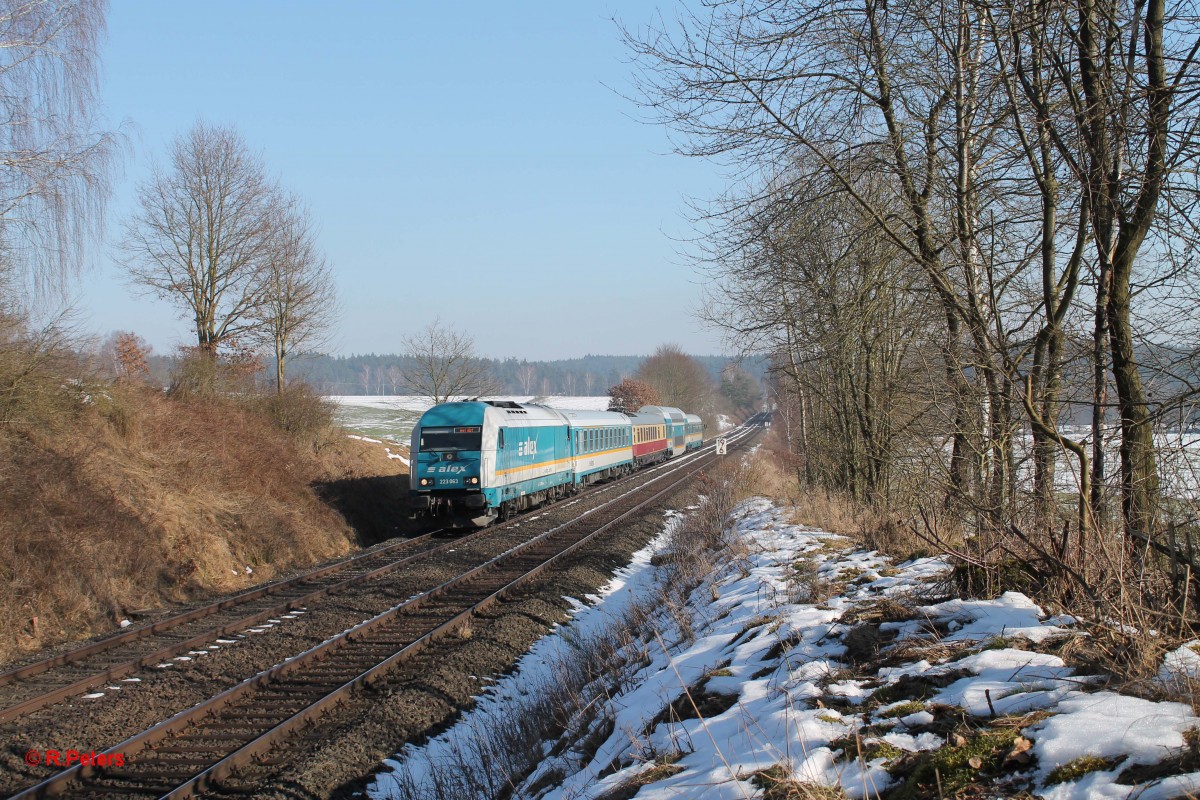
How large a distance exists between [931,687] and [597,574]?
9555mm

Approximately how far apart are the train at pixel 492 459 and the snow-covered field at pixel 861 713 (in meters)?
11.4

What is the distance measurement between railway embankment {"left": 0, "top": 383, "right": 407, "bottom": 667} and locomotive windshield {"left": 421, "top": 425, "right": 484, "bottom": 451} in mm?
2762

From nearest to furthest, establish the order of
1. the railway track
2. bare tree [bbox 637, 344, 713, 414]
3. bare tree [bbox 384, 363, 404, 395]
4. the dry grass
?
the railway track → the dry grass → bare tree [bbox 384, 363, 404, 395] → bare tree [bbox 637, 344, 713, 414]

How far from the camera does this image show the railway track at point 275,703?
561 cm

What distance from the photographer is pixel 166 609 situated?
1161cm

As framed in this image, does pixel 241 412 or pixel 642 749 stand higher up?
pixel 241 412

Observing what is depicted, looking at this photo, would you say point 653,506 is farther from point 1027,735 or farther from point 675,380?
point 675,380

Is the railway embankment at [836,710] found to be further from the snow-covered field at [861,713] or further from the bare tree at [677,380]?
the bare tree at [677,380]

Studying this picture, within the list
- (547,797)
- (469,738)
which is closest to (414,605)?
(469,738)

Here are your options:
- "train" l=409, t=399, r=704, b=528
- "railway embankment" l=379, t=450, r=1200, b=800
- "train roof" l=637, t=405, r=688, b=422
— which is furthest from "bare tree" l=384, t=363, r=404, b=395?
"railway embankment" l=379, t=450, r=1200, b=800

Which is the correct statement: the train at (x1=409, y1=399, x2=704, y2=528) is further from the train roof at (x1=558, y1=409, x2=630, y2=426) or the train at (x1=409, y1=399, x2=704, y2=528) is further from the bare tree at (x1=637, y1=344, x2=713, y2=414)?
the bare tree at (x1=637, y1=344, x2=713, y2=414)

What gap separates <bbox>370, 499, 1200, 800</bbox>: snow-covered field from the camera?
9.82ft

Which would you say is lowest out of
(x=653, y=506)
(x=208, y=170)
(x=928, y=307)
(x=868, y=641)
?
(x=653, y=506)

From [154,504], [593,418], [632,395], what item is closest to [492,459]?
[154,504]
